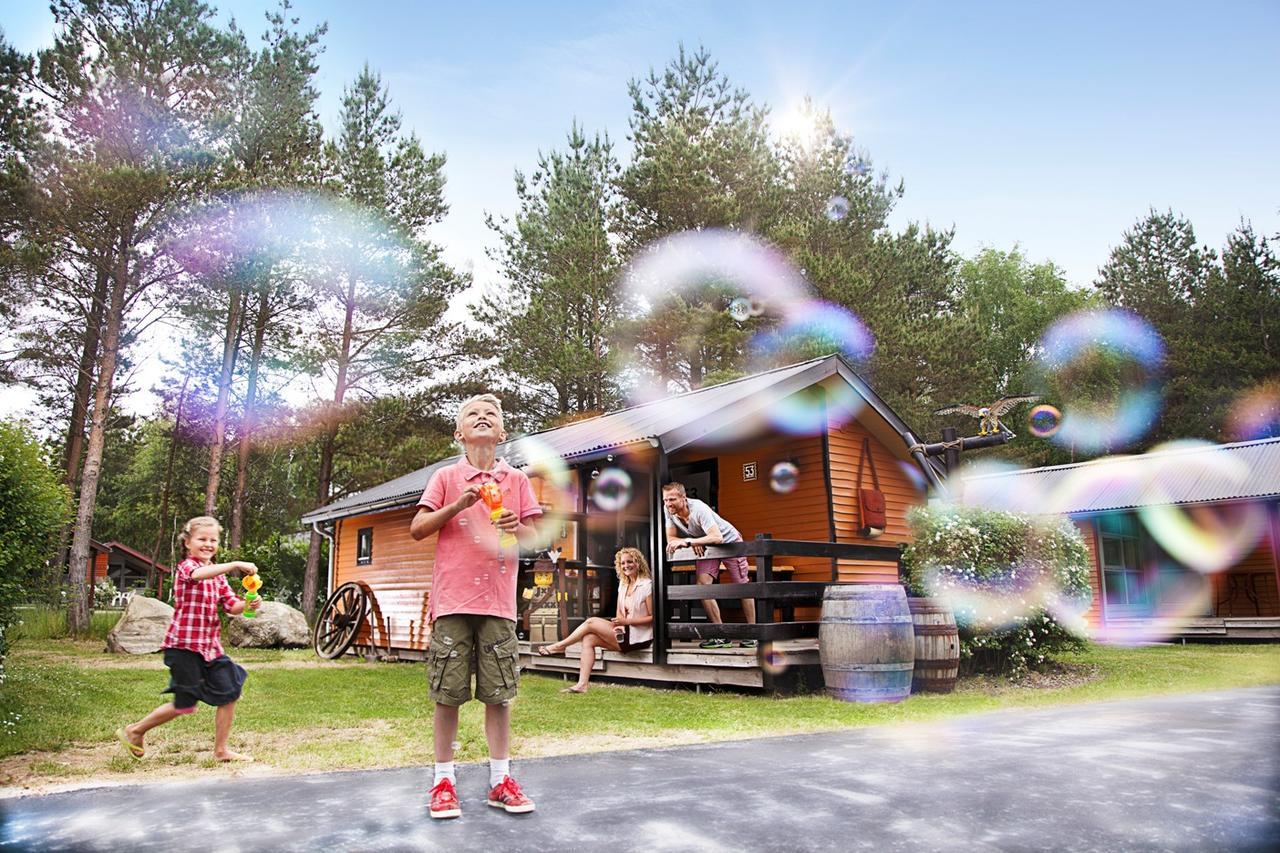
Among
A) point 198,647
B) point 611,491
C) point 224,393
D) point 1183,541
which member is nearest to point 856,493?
point 611,491

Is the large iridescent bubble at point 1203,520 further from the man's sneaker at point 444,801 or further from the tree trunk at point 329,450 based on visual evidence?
the tree trunk at point 329,450

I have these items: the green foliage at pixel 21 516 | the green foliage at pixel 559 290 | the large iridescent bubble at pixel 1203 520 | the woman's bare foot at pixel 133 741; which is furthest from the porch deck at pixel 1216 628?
the green foliage at pixel 21 516

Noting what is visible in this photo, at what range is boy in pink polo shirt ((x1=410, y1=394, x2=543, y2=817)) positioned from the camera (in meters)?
3.46

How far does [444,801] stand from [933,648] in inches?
242

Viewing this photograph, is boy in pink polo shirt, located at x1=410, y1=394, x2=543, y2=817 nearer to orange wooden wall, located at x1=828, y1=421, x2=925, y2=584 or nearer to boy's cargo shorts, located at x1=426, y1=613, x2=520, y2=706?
boy's cargo shorts, located at x1=426, y1=613, x2=520, y2=706

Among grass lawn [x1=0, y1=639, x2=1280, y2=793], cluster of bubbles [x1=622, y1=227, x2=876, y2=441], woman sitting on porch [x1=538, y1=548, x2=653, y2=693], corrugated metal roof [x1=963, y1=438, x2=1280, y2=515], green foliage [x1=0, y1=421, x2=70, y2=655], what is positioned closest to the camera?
grass lawn [x1=0, y1=639, x2=1280, y2=793]

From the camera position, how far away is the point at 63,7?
1916cm

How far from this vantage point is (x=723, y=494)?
502 inches

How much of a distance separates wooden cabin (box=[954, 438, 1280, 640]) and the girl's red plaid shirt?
15.1 meters

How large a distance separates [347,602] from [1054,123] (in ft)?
42.5

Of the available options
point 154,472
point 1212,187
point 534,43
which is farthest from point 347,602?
point 154,472

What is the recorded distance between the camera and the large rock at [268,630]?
16.6 m

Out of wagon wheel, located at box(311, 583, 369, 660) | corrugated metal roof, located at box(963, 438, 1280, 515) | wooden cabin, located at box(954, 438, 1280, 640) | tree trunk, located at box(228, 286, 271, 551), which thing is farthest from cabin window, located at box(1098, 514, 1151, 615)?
tree trunk, located at box(228, 286, 271, 551)

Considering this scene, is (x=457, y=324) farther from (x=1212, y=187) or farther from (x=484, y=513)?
(x=484, y=513)
